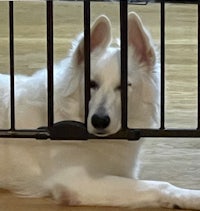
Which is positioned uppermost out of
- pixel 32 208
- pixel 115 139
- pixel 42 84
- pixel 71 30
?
pixel 71 30

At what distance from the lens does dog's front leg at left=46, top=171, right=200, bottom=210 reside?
84.1 inches

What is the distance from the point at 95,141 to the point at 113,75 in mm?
248

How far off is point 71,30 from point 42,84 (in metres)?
2.04

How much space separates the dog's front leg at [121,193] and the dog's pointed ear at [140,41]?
1.31 feet

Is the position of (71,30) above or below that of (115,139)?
above

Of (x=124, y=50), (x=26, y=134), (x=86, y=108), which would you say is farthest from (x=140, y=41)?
(x=26, y=134)

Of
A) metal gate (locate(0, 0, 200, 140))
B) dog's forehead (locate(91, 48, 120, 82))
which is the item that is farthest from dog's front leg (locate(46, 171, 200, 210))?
dog's forehead (locate(91, 48, 120, 82))

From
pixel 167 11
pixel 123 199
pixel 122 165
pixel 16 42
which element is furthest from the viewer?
pixel 167 11

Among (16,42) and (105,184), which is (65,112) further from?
(16,42)

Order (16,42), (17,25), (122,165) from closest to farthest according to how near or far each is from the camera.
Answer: (122,165) < (16,42) < (17,25)

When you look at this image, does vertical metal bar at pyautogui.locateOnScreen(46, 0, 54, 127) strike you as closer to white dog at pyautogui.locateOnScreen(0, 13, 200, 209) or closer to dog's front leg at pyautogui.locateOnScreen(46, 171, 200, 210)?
white dog at pyautogui.locateOnScreen(0, 13, 200, 209)

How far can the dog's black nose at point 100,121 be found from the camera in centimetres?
207

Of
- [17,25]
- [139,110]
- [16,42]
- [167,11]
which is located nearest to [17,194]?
[139,110]

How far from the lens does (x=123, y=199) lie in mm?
2150
